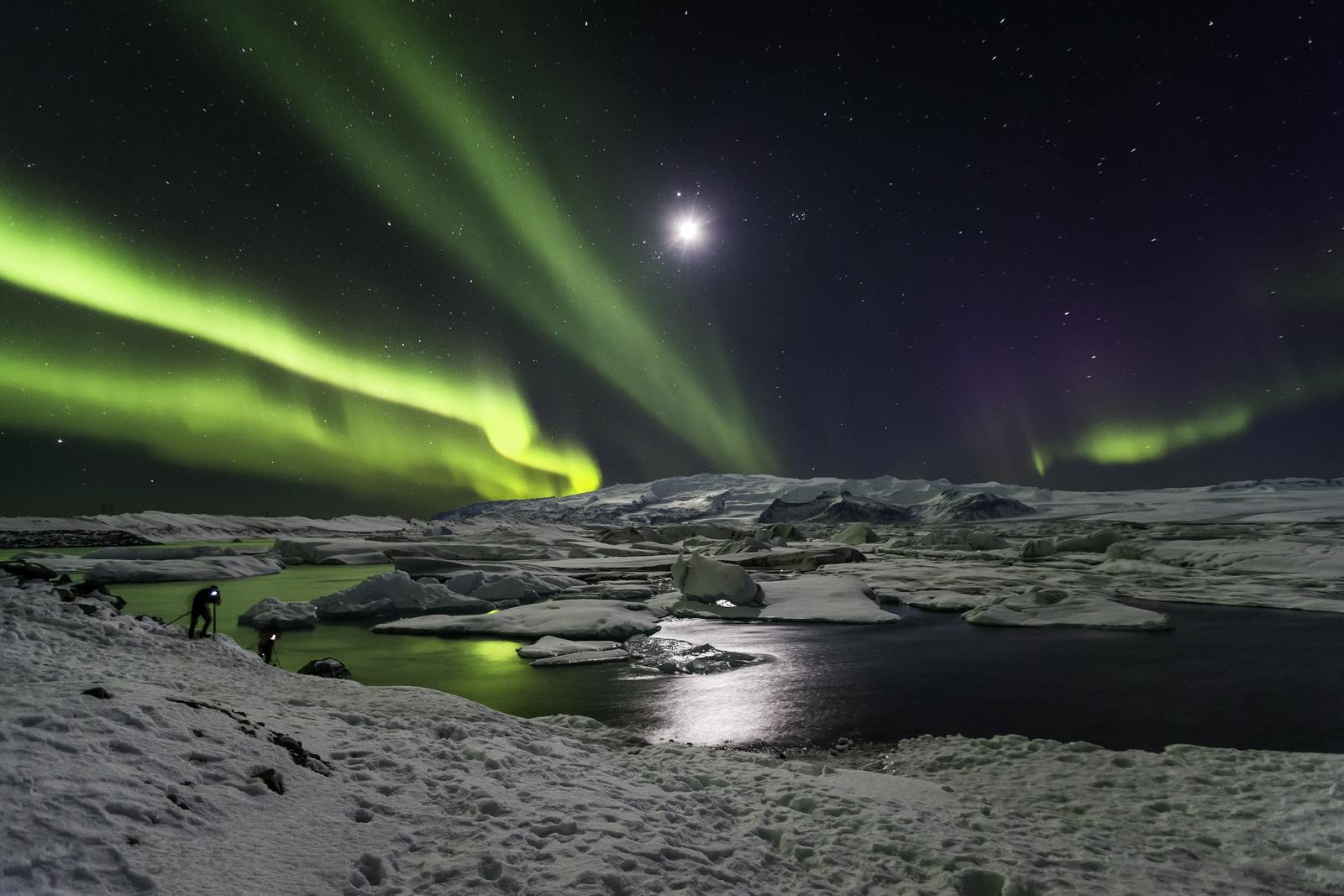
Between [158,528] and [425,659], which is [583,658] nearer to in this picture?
[425,659]

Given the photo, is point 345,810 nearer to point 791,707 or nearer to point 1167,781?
point 791,707

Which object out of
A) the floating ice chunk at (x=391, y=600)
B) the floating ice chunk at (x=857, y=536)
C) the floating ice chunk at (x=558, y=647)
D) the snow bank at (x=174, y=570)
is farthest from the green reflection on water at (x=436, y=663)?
the floating ice chunk at (x=857, y=536)

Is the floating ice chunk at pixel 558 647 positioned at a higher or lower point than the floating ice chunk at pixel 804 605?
lower

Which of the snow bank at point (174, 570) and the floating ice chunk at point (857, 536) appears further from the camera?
the floating ice chunk at point (857, 536)

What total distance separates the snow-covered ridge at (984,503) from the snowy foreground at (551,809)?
7370 cm

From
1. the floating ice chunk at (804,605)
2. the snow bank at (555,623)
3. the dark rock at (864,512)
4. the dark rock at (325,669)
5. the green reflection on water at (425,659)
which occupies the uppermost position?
the dark rock at (864,512)

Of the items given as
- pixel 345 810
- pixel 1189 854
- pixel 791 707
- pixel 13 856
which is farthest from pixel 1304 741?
pixel 13 856

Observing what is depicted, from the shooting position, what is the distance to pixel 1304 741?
25.3 feet

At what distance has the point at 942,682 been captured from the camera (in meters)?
11.1

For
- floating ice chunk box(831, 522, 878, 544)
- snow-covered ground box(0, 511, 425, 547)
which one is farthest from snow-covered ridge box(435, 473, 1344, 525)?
snow-covered ground box(0, 511, 425, 547)

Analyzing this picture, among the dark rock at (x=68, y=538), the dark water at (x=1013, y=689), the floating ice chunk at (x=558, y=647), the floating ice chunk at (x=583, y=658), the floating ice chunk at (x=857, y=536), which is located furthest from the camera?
the dark rock at (x=68, y=538)

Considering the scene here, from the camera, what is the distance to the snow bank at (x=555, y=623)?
52.4 ft

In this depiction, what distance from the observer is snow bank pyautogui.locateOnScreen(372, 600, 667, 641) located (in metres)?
16.0

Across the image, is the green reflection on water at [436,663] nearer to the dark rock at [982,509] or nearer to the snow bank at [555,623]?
the snow bank at [555,623]
